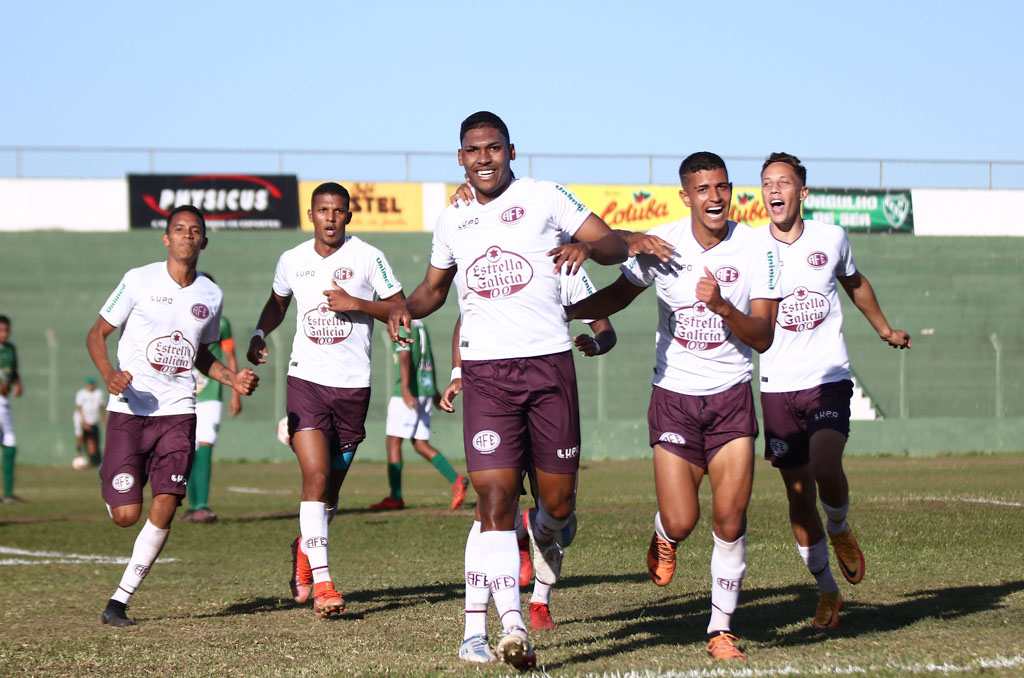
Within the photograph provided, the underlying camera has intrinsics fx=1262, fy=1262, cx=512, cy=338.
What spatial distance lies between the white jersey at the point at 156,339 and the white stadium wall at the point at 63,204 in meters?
29.3

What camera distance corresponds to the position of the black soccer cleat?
22.4ft

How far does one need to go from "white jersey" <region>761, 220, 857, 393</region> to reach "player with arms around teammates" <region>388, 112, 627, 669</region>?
179 centimetres

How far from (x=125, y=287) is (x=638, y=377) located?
71.3 feet

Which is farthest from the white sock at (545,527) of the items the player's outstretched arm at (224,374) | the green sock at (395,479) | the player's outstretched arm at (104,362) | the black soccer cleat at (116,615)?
the green sock at (395,479)

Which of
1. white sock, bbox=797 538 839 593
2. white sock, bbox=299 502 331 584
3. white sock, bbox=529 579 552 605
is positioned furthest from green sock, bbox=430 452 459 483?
white sock, bbox=797 538 839 593

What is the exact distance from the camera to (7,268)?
34031mm

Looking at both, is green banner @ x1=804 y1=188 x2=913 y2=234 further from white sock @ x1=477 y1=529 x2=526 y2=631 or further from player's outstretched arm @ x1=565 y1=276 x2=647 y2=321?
white sock @ x1=477 y1=529 x2=526 y2=631

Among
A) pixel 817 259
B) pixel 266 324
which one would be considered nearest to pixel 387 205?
pixel 266 324

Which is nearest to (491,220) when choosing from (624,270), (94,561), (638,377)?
(624,270)

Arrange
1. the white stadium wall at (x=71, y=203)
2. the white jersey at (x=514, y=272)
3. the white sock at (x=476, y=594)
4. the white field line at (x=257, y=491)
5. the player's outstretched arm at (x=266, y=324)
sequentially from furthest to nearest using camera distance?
the white stadium wall at (x=71, y=203), the white field line at (x=257, y=491), the player's outstretched arm at (x=266, y=324), the white jersey at (x=514, y=272), the white sock at (x=476, y=594)

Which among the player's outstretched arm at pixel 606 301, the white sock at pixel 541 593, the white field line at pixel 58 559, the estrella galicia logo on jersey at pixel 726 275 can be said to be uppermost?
the estrella galicia logo on jersey at pixel 726 275

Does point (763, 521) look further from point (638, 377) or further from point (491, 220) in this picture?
point (638, 377)

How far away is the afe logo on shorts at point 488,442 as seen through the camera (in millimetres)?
5539

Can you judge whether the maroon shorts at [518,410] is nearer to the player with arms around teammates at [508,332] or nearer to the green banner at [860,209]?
the player with arms around teammates at [508,332]
